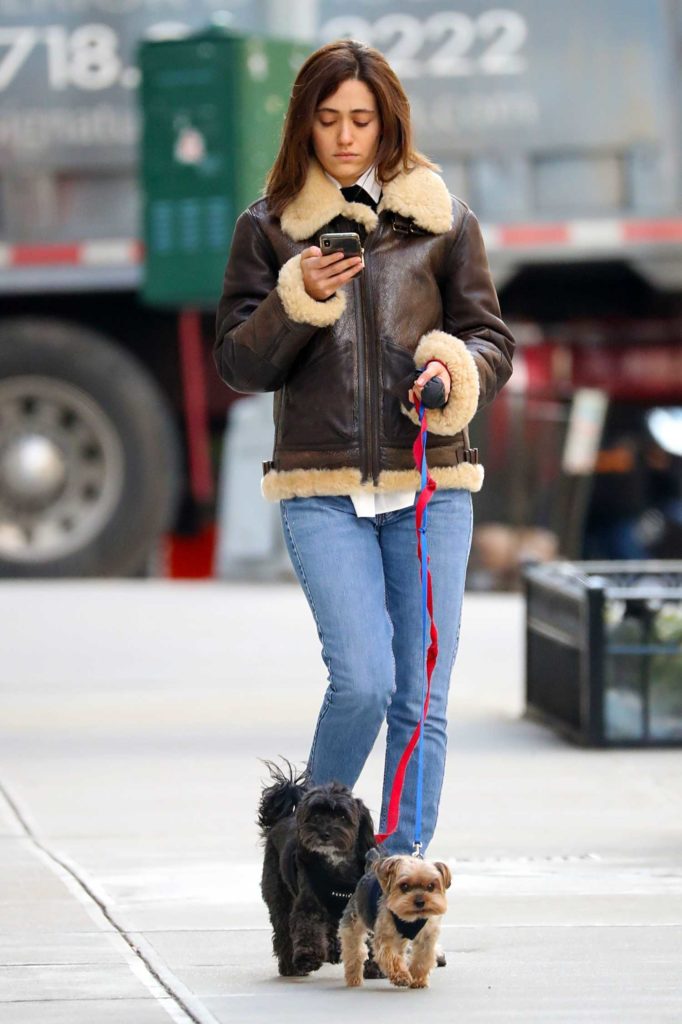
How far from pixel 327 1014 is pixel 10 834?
2215mm

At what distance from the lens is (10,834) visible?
6508mm

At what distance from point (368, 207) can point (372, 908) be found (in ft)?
4.52

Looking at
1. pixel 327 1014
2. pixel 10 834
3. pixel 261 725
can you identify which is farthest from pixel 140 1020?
pixel 261 725

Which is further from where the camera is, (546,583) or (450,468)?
(546,583)

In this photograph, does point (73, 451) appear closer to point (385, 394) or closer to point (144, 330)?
point (144, 330)

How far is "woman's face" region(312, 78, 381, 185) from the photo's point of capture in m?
4.84

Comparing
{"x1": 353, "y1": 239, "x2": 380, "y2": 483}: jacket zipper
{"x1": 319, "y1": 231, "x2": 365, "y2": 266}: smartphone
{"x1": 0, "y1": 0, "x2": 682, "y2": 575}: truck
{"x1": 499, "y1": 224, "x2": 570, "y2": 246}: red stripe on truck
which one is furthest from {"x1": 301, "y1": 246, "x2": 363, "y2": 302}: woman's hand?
{"x1": 499, "y1": 224, "x2": 570, "y2": 246}: red stripe on truck

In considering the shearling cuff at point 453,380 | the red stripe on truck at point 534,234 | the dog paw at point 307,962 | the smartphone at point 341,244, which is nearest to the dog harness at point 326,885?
the dog paw at point 307,962

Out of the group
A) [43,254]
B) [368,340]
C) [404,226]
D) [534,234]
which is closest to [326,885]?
[368,340]

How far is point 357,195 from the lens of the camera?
16.2 feet

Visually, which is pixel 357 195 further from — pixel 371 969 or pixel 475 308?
pixel 371 969

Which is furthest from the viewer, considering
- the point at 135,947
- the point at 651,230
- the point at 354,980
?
the point at 651,230

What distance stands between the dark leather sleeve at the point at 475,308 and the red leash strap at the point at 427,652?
0.56 feet

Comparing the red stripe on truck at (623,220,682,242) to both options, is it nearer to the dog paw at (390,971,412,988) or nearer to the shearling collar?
the shearling collar
